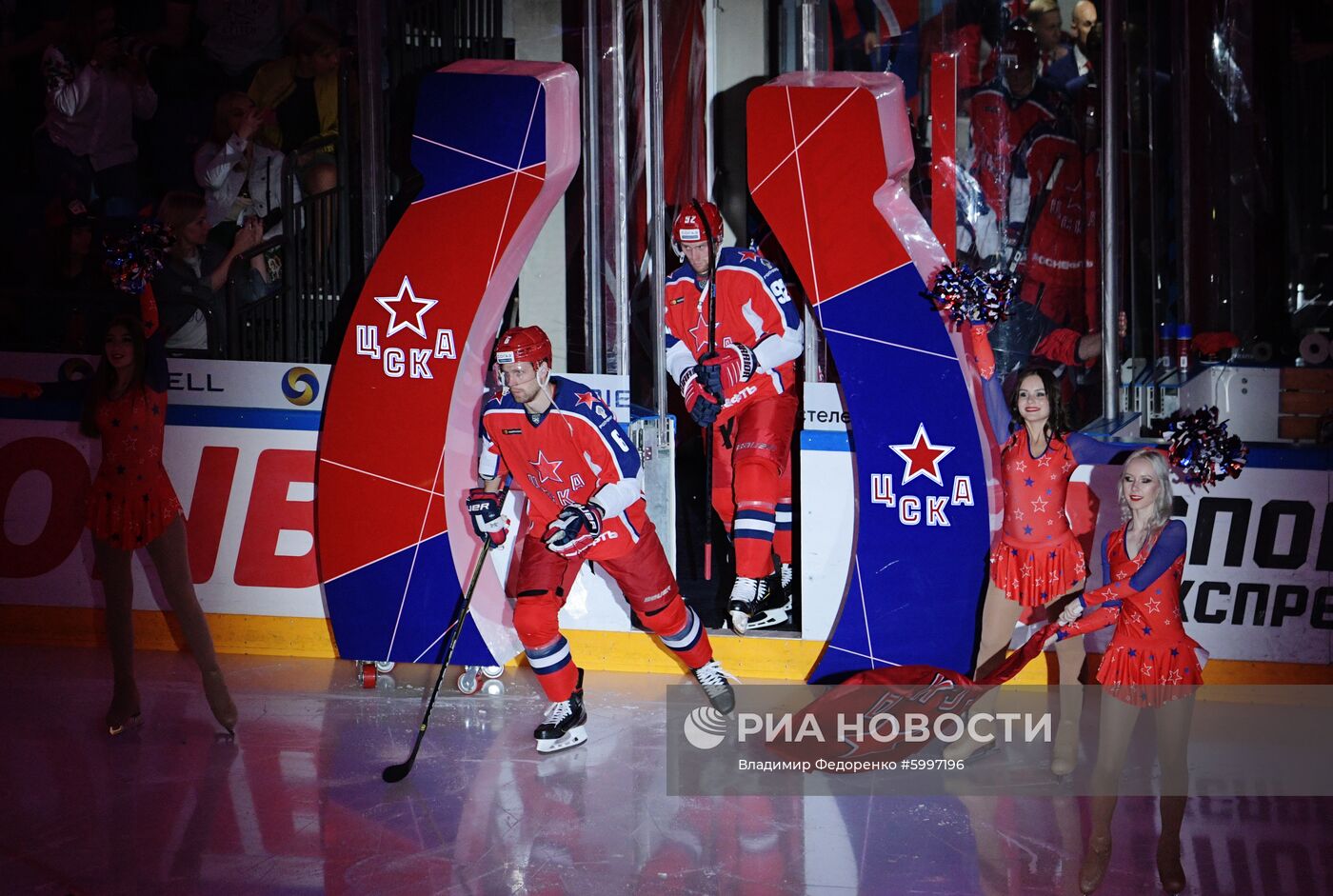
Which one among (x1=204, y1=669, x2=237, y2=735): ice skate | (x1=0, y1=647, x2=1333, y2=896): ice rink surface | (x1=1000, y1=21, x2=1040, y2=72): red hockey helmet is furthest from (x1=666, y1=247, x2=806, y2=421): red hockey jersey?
(x1=204, y1=669, x2=237, y2=735): ice skate

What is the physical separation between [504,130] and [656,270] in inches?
33.7

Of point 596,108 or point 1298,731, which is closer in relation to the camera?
point 1298,731

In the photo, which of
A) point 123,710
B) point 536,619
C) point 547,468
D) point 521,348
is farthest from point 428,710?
point 521,348

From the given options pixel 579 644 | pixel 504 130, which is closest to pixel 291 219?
pixel 504 130

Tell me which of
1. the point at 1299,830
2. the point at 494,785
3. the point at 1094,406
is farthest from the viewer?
the point at 1094,406

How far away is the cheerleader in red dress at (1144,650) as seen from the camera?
4094mm

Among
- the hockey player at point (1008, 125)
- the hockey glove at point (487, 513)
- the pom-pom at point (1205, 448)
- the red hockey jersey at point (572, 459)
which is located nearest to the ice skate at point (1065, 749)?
the pom-pom at point (1205, 448)

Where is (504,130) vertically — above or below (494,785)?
above

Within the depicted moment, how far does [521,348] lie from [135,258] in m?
1.55

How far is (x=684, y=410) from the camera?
6406 mm

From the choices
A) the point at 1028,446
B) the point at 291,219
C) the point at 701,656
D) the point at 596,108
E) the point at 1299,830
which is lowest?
the point at 1299,830

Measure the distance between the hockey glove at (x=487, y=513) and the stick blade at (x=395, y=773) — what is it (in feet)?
2.91

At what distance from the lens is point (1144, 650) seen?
13.8 ft

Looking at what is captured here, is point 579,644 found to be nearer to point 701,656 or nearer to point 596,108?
point 701,656
